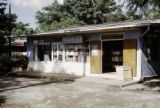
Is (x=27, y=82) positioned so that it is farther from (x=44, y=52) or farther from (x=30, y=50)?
(x=30, y=50)

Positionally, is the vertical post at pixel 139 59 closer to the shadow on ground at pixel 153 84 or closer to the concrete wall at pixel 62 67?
the shadow on ground at pixel 153 84

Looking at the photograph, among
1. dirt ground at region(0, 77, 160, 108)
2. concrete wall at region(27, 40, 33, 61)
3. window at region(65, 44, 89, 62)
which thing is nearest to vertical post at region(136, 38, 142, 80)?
dirt ground at region(0, 77, 160, 108)

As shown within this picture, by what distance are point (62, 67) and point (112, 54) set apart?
375 centimetres

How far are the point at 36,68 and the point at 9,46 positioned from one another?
791 centimetres

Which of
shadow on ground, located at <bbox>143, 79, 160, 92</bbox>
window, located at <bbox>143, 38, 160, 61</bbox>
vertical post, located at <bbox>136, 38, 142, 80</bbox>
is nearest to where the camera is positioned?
shadow on ground, located at <bbox>143, 79, 160, 92</bbox>

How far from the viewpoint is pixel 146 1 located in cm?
1502

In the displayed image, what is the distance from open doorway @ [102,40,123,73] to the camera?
23.2m

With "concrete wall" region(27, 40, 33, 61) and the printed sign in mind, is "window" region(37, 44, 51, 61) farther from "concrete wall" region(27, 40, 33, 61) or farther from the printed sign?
the printed sign

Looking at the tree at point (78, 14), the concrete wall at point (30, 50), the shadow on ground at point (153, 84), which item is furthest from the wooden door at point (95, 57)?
the tree at point (78, 14)

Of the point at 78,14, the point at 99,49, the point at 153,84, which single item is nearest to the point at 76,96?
the point at 153,84

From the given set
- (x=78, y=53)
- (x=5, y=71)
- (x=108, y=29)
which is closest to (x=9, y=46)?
(x=5, y=71)

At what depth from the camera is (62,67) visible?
23.4 m

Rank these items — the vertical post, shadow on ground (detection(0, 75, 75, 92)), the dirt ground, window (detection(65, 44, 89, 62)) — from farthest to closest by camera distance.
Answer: window (detection(65, 44, 89, 62))
the vertical post
shadow on ground (detection(0, 75, 75, 92))
the dirt ground

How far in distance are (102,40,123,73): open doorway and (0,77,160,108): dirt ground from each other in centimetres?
530
